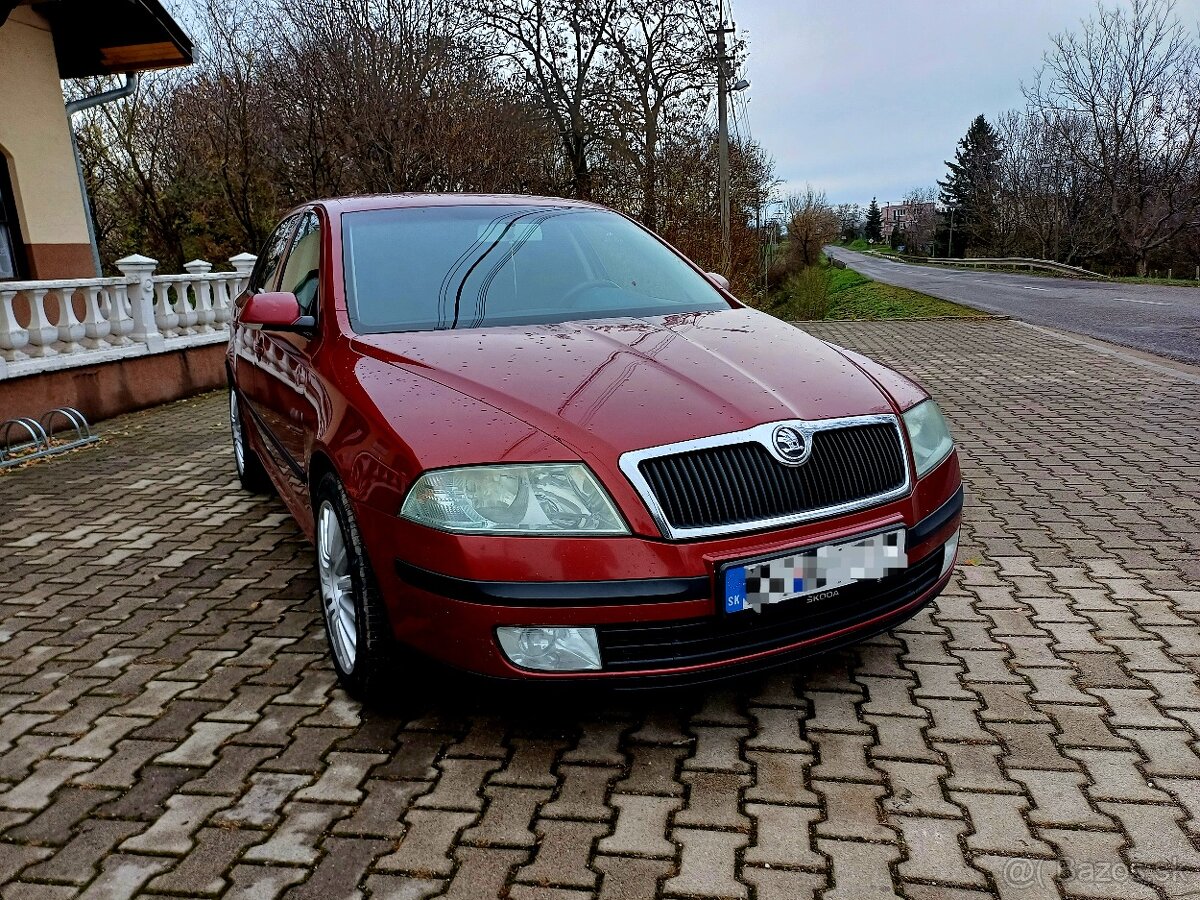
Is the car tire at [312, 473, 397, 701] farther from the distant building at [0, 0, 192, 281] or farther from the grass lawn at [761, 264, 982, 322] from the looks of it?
the grass lawn at [761, 264, 982, 322]

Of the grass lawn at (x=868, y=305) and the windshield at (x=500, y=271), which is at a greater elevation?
the windshield at (x=500, y=271)

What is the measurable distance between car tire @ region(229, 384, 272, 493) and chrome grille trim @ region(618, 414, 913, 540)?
3.73m

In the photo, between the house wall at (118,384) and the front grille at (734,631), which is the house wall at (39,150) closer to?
the house wall at (118,384)

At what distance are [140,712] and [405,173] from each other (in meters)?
12.5

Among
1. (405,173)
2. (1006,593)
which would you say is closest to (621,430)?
(1006,593)

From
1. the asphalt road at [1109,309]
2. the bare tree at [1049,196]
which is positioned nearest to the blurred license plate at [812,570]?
the asphalt road at [1109,309]

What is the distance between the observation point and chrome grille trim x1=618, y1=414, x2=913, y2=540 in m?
2.39

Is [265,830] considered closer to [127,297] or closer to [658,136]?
[127,297]

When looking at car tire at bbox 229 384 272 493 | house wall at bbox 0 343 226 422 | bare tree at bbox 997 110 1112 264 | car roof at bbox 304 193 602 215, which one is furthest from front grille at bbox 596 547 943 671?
bare tree at bbox 997 110 1112 264

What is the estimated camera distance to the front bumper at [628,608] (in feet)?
7.72

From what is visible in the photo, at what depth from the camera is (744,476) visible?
2479 mm

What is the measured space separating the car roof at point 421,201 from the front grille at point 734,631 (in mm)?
2447

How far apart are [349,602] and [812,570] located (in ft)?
5.03

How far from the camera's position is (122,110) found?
2034cm
